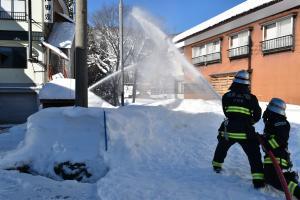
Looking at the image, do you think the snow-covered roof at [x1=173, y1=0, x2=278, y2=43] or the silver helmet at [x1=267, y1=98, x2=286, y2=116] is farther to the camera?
the snow-covered roof at [x1=173, y1=0, x2=278, y2=43]

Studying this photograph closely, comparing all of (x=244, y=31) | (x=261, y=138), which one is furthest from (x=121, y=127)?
(x=244, y=31)

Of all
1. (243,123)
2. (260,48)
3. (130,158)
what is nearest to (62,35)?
(260,48)

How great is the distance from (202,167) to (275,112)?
1.58 metres

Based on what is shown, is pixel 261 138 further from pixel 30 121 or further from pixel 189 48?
pixel 189 48

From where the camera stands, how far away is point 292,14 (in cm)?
1778

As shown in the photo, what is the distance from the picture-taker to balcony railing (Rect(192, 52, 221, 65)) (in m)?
25.9

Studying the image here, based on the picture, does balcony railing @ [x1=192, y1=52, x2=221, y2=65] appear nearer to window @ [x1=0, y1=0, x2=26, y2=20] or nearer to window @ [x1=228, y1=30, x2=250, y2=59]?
window @ [x1=228, y1=30, x2=250, y2=59]

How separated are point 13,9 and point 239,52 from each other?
43.3 feet

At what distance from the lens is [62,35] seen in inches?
950

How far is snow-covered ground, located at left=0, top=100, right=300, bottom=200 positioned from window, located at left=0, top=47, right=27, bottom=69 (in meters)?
15.2

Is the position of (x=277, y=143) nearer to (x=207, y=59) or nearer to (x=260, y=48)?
(x=260, y=48)

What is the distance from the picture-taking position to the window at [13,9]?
22609mm

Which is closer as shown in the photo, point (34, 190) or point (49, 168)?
point (34, 190)

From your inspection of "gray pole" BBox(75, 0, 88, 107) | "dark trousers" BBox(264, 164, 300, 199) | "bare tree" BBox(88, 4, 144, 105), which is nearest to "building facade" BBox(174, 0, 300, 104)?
"bare tree" BBox(88, 4, 144, 105)
